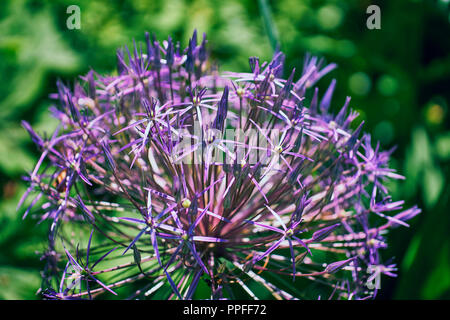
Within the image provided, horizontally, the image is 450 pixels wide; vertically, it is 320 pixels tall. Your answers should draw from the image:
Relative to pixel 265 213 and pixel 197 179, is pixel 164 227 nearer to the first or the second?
pixel 197 179

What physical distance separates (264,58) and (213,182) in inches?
63.1

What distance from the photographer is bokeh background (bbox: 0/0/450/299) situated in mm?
2335

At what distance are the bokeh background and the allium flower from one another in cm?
71

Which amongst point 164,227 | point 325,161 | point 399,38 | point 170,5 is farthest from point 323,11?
point 164,227

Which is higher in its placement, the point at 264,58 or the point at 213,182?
the point at 264,58

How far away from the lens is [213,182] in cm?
132

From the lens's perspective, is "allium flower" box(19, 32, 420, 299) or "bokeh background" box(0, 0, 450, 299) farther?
"bokeh background" box(0, 0, 450, 299)

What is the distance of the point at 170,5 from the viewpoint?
2.82 m

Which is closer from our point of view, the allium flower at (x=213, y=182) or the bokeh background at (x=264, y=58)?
the allium flower at (x=213, y=182)

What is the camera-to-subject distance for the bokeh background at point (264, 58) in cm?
233

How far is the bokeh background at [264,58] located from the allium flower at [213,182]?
710mm
